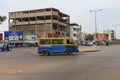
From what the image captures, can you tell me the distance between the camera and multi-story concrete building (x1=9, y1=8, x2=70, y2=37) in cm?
10876

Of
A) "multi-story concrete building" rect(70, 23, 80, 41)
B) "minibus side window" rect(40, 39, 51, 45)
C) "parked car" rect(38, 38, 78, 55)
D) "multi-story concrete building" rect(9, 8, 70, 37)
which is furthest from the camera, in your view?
"multi-story concrete building" rect(70, 23, 80, 41)

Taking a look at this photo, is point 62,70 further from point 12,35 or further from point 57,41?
point 12,35

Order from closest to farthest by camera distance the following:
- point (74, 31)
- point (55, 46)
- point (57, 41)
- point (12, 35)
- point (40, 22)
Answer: point (55, 46), point (57, 41), point (12, 35), point (40, 22), point (74, 31)

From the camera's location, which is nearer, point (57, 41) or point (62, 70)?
point (62, 70)

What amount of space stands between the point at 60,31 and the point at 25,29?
13477 mm

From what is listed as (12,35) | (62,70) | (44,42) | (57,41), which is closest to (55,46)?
(57,41)

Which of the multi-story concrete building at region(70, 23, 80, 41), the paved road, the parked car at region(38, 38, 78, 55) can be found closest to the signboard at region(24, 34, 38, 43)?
the multi-story concrete building at region(70, 23, 80, 41)

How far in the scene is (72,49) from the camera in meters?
35.0

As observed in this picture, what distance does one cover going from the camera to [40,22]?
111875 mm

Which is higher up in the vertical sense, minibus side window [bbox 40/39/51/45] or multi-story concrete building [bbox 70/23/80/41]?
multi-story concrete building [bbox 70/23/80/41]

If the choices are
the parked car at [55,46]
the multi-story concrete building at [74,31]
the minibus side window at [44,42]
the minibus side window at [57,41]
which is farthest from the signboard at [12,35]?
the minibus side window at [57,41]

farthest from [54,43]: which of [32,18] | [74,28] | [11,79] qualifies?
[74,28]

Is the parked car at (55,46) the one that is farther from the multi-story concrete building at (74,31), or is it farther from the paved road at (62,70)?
the multi-story concrete building at (74,31)

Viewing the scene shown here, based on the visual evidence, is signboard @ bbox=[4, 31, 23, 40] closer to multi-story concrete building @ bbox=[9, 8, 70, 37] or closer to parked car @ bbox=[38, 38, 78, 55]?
multi-story concrete building @ bbox=[9, 8, 70, 37]
